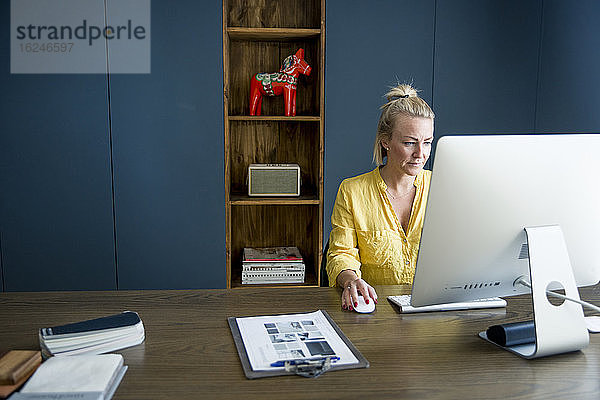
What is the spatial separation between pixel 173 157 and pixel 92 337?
185 cm

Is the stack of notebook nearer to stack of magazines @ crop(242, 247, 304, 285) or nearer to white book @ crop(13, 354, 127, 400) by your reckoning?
white book @ crop(13, 354, 127, 400)

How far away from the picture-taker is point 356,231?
203cm

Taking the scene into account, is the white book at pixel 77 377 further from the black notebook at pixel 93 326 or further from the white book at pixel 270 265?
the white book at pixel 270 265

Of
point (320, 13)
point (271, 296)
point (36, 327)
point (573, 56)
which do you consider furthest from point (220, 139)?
point (573, 56)

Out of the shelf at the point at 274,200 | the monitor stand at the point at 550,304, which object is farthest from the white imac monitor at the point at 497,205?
the shelf at the point at 274,200

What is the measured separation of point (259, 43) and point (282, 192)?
89cm

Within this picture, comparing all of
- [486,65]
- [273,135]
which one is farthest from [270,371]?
[486,65]

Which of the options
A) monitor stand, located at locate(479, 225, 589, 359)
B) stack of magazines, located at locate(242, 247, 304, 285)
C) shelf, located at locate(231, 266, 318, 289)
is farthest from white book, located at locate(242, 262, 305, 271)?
monitor stand, located at locate(479, 225, 589, 359)

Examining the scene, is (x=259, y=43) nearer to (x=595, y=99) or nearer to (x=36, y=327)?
(x=595, y=99)

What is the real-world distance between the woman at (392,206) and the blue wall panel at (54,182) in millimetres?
1546

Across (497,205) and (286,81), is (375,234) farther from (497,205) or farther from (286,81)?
(286,81)

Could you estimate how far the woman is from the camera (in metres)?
1.99

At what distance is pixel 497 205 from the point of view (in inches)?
48.6

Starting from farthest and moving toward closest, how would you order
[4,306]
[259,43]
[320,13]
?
[259,43]
[320,13]
[4,306]
